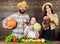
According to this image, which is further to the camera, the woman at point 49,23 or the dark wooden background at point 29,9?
the dark wooden background at point 29,9

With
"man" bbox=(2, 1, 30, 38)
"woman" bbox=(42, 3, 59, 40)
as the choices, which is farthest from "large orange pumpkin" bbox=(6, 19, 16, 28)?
"woman" bbox=(42, 3, 59, 40)

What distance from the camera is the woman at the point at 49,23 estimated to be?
249 centimetres

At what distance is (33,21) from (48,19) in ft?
0.56

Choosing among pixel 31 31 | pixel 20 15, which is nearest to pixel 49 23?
pixel 31 31

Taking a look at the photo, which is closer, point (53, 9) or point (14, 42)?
point (14, 42)

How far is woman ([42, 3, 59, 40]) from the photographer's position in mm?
2488

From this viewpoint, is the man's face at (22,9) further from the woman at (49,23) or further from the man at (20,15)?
the woman at (49,23)

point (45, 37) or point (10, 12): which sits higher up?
point (10, 12)

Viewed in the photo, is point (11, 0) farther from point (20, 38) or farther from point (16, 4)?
point (20, 38)

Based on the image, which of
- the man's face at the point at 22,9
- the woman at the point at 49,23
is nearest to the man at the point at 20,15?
the man's face at the point at 22,9

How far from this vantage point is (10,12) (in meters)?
2.61

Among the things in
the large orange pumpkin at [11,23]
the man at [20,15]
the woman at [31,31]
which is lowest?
the woman at [31,31]

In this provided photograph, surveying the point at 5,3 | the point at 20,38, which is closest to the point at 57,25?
the point at 20,38

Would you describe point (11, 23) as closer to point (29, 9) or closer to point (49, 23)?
point (29, 9)
